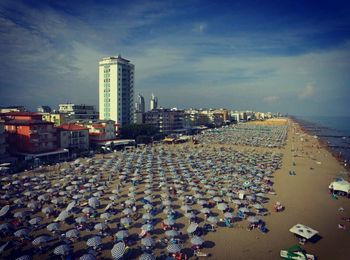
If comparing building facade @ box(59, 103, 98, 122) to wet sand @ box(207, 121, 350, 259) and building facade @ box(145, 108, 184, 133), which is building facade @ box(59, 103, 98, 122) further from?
wet sand @ box(207, 121, 350, 259)

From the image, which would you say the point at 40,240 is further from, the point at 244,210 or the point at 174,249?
the point at 244,210

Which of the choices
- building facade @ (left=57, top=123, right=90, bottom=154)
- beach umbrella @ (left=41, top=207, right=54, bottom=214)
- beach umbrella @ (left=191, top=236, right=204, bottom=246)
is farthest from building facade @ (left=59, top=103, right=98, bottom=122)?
beach umbrella @ (left=191, top=236, right=204, bottom=246)

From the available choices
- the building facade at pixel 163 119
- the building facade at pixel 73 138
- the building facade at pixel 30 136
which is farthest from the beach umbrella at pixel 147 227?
the building facade at pixel 163 119

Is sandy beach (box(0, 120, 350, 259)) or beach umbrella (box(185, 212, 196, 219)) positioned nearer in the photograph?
sandy beach (box(0, 120, 350, 259))

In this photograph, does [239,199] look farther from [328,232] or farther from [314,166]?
[314,166]

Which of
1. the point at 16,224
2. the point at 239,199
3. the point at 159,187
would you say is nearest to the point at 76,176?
the point at 159,187

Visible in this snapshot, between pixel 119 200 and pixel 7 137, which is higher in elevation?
pixel 7 137

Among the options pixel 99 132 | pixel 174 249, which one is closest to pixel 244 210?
pixel 174 249
